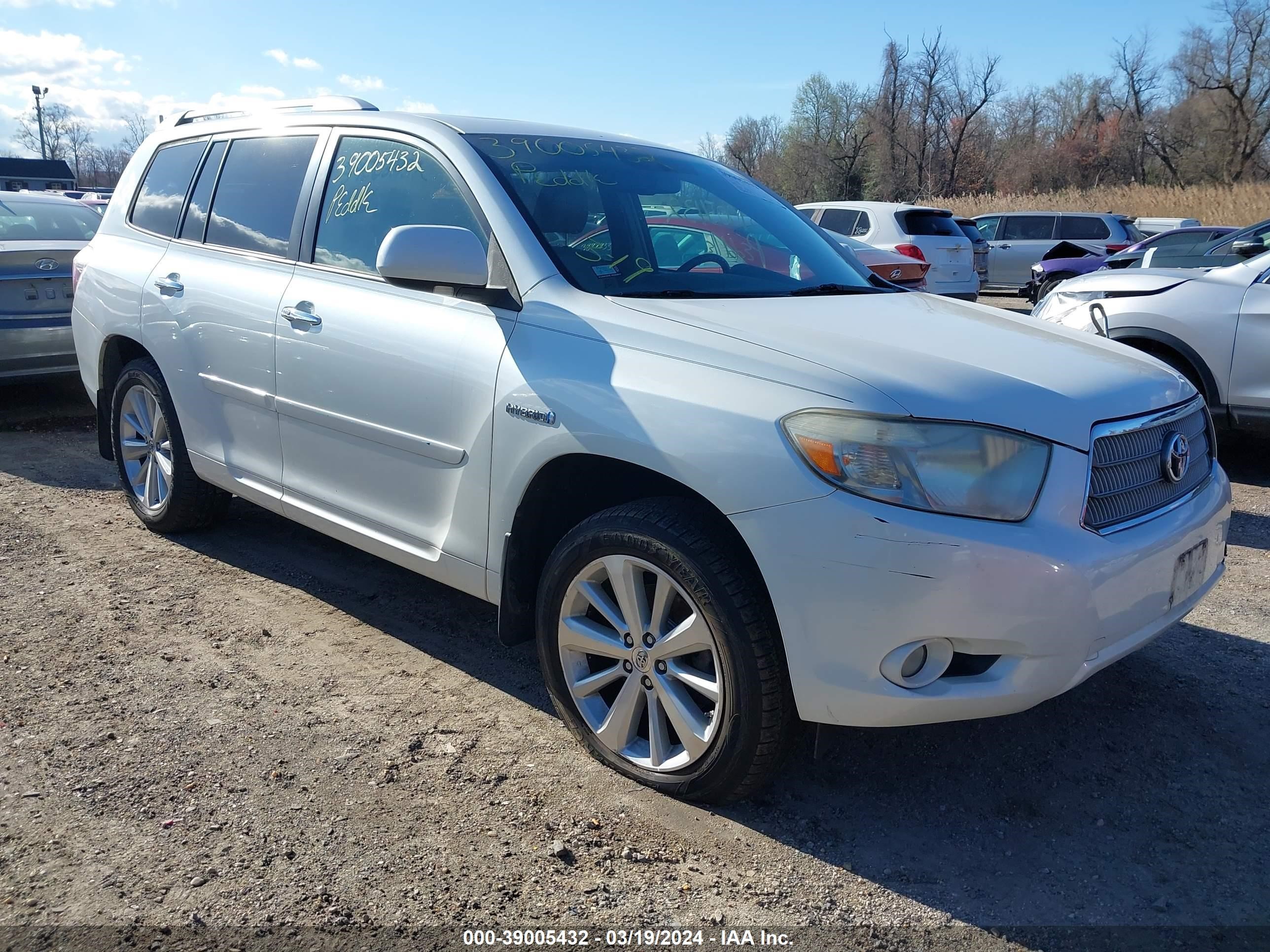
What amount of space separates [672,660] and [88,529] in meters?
3.78

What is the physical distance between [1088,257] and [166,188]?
1602cm

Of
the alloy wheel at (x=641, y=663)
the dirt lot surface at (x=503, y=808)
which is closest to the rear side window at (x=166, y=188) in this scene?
the dirt lot surface at (x=503, y=808)

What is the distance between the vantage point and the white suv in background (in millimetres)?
13789

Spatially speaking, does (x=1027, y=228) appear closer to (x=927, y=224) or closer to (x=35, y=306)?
(x=927, y=224)

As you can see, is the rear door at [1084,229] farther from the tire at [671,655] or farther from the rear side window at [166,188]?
the tire at [671,655]

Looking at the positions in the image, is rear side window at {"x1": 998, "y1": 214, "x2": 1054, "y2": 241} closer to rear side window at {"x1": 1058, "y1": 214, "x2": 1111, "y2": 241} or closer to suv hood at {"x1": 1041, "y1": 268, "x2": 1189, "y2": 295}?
rear side window at {"x1": 1058, "y1": 214, "x2": 1111, "y2": 241}

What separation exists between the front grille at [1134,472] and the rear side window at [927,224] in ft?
37.9

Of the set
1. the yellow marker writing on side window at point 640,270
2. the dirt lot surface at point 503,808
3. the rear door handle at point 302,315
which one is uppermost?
the yellow marker writing on side window at point 640,270

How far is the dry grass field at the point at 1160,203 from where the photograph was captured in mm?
26531

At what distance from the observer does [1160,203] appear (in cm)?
2892

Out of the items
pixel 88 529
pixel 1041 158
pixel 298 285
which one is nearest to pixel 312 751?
pixel 298 285

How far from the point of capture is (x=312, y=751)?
3.07 metres

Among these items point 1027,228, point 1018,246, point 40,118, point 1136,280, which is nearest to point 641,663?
point 1136,280

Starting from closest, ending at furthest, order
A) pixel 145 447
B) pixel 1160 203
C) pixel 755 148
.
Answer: pixel 145 447
pixel 1160 203
pixel 755 148
